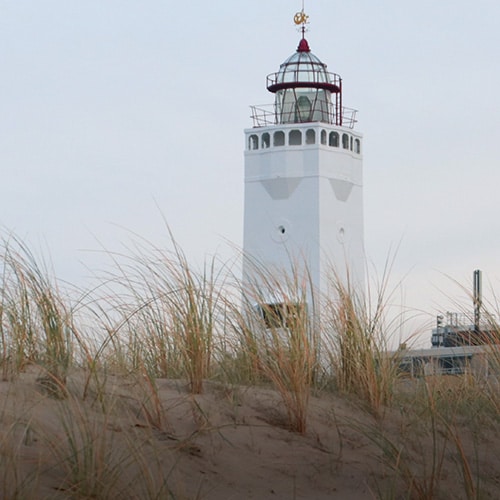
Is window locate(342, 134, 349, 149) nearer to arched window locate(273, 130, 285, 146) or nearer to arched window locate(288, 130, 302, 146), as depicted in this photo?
arched window locate(288, 130, 302, 146)

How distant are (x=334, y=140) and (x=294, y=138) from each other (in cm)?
107

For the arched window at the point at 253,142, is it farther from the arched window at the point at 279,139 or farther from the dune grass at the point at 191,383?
the dune grass at the point at 191,383

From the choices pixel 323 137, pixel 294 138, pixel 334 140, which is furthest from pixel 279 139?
pixel 334 140

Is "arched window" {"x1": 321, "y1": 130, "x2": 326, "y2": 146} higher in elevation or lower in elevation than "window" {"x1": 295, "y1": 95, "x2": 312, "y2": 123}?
lower

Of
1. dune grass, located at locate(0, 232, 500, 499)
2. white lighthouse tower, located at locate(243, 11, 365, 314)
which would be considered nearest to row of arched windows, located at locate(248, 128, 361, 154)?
white lighthouse tower, located at locate(243, 11, 365, 314)

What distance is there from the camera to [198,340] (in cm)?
384

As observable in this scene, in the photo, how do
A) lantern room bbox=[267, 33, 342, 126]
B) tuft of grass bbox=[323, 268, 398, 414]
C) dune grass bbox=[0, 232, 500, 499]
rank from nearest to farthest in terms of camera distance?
dune grass bbox=[0, 232, 500, 499]
tuft of grass bbox=[323, 268, 398, 414]
lantern room bbox=[267, 33, 342, 126]

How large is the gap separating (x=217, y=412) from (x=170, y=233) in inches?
36.3

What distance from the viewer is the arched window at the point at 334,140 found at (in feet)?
90.3

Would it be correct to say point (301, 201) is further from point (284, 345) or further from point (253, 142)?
point (284, 345)

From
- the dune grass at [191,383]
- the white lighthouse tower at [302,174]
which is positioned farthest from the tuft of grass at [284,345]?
the white lighthouse tower at [302,174]

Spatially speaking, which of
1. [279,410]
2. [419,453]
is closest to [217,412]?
[279,410]

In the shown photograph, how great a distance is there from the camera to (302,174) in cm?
2728

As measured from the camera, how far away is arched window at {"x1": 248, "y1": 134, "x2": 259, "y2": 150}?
2788 centimetres
